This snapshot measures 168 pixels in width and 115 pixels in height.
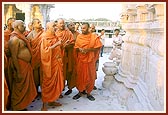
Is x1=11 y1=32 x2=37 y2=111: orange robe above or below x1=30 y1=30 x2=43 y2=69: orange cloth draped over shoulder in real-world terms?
below

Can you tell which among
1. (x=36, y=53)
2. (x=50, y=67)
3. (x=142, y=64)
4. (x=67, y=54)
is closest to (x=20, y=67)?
(x=50, y=67)

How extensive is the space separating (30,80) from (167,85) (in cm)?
222

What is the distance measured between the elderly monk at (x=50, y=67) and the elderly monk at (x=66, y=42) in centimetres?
84

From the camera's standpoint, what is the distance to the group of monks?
15.0ft

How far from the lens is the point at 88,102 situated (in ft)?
18.3

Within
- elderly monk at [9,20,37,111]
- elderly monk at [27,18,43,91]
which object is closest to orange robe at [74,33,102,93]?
elderly monk at [27,18,43,91]

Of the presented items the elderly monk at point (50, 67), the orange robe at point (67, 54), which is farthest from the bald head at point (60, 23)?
the elderly monk at point (50, 67)

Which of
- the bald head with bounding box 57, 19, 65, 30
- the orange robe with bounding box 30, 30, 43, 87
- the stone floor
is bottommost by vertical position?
the stone floor

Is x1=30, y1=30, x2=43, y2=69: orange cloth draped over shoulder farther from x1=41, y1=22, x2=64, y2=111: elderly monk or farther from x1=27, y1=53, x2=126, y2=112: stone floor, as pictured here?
x1=27, y1=53, x2=126, y2=112: stone floor

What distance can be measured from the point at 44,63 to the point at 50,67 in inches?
4.5

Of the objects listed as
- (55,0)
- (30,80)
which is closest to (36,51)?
(30,80)

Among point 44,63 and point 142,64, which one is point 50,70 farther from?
point 142,64

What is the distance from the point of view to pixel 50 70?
4.86 m

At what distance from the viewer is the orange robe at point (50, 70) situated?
15.9 feet
